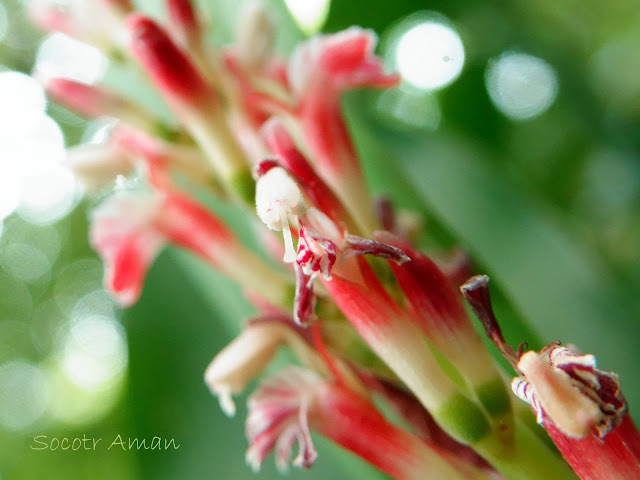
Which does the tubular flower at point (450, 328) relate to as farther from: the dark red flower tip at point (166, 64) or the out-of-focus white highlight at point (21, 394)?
the out-of-focus white highlight at point (21, 394)

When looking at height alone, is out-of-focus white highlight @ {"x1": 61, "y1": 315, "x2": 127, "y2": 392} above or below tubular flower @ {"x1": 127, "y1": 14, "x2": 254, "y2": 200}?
→ below

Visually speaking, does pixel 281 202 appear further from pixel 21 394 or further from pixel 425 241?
pixel 21 394

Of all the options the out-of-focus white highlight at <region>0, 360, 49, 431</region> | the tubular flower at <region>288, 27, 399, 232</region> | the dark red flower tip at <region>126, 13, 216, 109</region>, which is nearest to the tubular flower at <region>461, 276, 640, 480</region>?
the tubular flower at <region>288, 27, 399, 232</region>

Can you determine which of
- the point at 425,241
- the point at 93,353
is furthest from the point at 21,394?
the point at 425,241

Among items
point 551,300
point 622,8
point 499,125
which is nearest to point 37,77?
point 551,300

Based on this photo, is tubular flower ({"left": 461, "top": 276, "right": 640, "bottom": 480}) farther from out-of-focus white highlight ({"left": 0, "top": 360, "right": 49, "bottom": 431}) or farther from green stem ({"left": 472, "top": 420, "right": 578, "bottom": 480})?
out-of-focus white highlight ({"left": 0, "top": 360, "right": 49, "bottom": 431})

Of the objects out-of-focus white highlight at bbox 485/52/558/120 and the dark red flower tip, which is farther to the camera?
out-of-focus white highlight at bbox 485/52/558/120

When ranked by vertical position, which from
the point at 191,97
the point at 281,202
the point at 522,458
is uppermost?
the point at 191,97

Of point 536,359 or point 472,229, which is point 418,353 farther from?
point 472,229
